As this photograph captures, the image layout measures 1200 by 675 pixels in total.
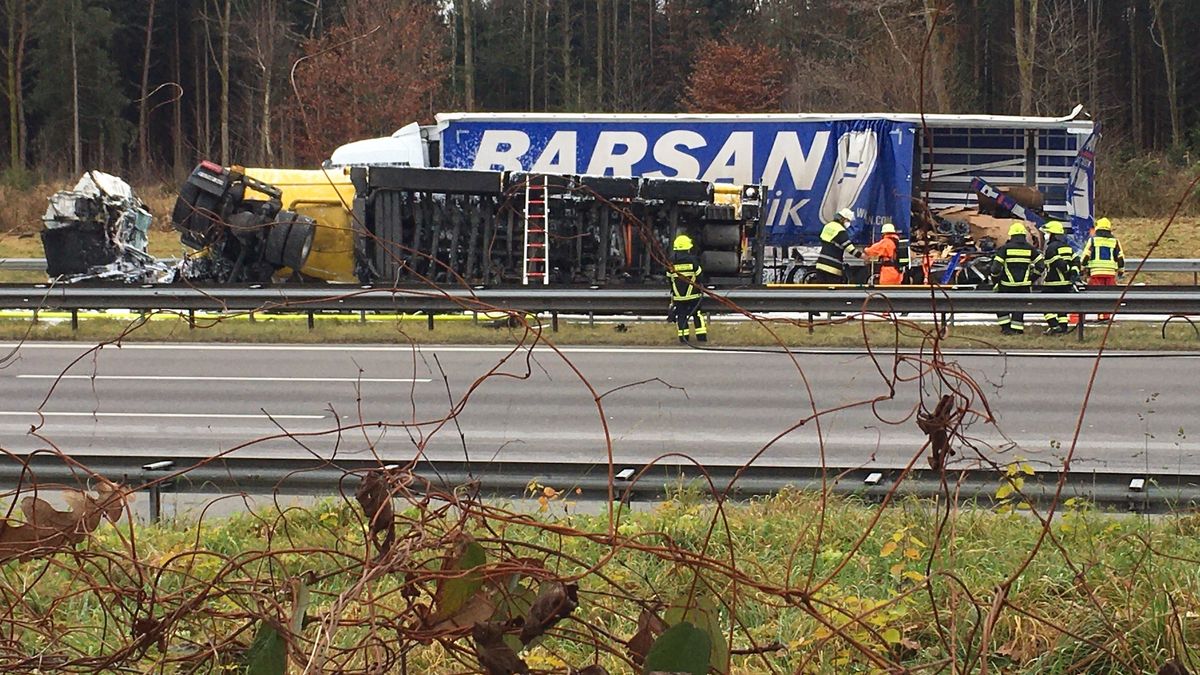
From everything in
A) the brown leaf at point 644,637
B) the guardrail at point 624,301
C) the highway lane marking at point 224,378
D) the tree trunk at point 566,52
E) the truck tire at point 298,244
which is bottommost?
the highway lane marking at point 224,378

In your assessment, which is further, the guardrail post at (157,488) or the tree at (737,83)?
the tree at (737,83)

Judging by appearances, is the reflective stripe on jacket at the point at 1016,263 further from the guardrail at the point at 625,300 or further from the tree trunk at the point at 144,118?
the tree trunk at the point at 144,118

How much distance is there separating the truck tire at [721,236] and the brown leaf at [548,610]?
17.0m

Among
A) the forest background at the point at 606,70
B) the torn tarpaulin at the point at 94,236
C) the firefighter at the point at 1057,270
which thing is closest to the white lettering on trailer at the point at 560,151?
the torn tarpaulin at the point at 94,236

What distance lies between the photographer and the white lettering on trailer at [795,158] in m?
21.8

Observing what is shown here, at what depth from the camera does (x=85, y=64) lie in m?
47.6

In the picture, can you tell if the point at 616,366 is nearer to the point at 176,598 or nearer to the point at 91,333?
the point at 91,333

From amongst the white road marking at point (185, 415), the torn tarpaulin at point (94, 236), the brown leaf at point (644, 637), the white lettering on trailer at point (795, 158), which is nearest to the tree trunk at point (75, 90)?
the torn tarpaulin at point (94, 236)

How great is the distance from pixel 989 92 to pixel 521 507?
51.6 metres

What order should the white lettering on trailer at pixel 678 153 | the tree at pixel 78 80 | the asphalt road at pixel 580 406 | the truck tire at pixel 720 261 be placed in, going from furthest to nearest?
1. the tree at pixel 78 80
2. the white lettering on trailer at pixel 678 153
3. the truck tire at pixel 720 261
4. the asphalt road at pixel 580 406

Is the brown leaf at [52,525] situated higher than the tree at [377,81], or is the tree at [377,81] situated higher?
the tree at [377,81]

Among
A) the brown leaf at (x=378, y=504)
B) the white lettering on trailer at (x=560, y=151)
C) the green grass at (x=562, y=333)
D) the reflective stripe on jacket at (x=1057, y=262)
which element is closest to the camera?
the brown leaf at (x=378, y=504)

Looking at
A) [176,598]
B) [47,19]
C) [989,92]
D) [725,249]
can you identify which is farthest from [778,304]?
[989,92]

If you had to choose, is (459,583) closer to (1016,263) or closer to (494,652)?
(494,652)
